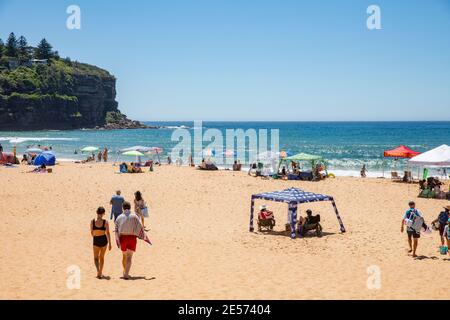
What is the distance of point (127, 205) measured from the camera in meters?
8.12

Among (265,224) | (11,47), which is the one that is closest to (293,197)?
(265,224)

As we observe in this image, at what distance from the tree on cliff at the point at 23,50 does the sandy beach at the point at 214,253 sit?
118891 mm

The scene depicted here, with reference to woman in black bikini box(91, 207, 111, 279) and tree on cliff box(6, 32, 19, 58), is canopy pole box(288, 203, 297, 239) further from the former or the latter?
tree on cliff box(6, 32, 19, 58)

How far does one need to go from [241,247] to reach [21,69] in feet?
389

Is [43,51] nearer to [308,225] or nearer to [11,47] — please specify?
[11,47]

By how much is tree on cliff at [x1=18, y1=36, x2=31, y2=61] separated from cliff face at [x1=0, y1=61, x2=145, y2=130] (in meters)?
7.92

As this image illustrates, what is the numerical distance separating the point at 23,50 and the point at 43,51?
554 cm

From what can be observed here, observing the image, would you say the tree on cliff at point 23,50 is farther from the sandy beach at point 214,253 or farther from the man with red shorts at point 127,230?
the man with red shorts at point 127,230

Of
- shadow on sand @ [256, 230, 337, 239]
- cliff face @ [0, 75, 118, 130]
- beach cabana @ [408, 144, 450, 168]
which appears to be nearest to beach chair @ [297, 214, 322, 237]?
shadow on sand @ [256, 230, 337, 239]

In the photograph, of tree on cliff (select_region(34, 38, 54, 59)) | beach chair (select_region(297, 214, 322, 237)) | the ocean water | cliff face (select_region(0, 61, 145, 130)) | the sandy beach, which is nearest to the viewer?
the sandy beach

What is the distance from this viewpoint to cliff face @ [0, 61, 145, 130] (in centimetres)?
10312

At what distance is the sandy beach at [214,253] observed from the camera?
7.60 m

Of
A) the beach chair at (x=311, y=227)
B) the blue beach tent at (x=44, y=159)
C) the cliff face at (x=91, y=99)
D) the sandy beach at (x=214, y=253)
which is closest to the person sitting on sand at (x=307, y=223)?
the beach chair at (x=311, y=227)
